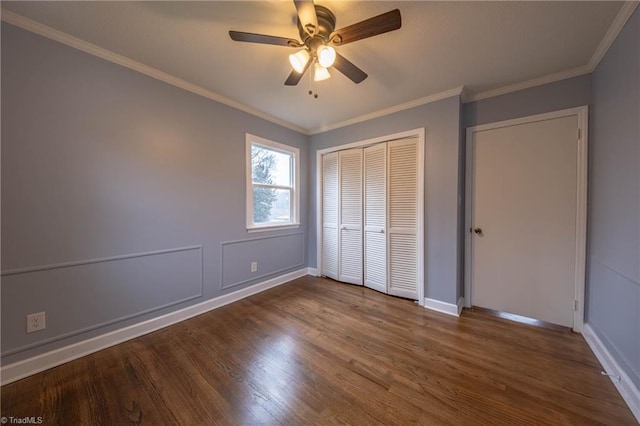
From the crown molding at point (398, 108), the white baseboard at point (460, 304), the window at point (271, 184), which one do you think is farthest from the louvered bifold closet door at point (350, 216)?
the white baseboard at point (460, 304)

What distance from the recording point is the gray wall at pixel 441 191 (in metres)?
2.43

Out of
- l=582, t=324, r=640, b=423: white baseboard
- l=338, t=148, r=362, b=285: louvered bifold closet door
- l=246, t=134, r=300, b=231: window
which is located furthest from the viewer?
l=338, t=148, r=362, b=285: louvered bifold closet door

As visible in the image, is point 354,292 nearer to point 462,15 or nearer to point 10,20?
point 462,15

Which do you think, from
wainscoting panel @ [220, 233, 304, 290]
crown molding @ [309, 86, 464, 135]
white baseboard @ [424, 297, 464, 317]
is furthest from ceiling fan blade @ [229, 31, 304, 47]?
white baseboard @ [424, 297, 464, 317]

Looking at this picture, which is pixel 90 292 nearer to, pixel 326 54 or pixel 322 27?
pixel 326 54

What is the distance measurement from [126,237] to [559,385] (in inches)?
134

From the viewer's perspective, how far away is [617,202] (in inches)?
61.8

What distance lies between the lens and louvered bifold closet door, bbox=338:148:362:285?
3.26m

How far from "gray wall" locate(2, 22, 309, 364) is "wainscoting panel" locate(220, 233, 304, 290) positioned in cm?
5

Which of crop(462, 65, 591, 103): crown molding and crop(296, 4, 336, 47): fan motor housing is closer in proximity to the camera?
crop(296, 4, 336, 47): fan motor housing

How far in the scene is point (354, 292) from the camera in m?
3.08

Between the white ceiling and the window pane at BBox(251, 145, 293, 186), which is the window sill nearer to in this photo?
the window pane at BBox(251, 145, 293, 186)

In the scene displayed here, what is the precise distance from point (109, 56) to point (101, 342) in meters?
2.33

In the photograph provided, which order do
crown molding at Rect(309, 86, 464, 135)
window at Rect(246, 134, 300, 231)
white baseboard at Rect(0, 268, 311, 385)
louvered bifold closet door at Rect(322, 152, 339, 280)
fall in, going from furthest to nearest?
louvered bifold closet door at Rect(322, 152, 339, 280) < window at Rect(246, 134, 300, 231) < crown molding at Rect(309, 86, 464, 135) < white baseboard at Rect(0, 268, 311, 385)
